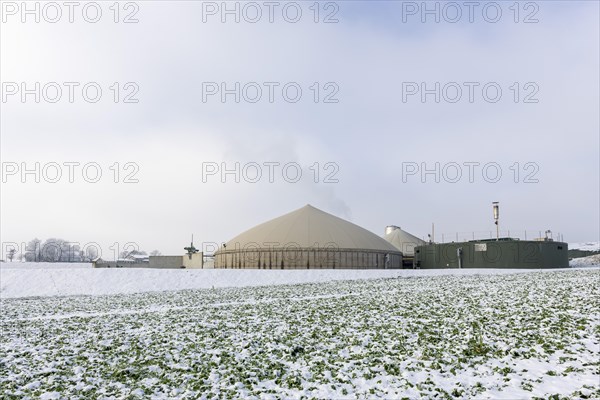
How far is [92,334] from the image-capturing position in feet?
62.6

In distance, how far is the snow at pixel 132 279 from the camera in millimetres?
44656

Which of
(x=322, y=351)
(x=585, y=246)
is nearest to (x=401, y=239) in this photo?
(x=322, y=351)

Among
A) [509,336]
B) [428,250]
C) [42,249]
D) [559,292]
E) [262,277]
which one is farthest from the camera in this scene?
[42,249]

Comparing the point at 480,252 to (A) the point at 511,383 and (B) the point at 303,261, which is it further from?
(A) the point at 511,383

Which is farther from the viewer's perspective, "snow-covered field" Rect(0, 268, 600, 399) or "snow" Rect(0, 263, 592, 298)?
"snow" Rect(0, 263, 592, 298)

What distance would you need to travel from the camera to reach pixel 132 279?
156ft

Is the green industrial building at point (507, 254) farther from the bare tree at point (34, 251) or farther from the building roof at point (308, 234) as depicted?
the bare tree at point (34, 251)

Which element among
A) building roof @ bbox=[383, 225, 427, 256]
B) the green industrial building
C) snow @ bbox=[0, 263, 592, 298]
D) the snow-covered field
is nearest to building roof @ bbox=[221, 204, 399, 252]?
the green industrial building

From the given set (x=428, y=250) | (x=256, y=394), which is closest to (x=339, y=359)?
(x=256, y=394)

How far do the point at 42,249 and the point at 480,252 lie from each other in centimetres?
16679

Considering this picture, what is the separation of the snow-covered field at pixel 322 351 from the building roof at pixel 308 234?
47772mm

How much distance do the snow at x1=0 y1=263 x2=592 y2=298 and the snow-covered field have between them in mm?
→ 21443

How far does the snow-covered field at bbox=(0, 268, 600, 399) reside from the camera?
40.2 feet

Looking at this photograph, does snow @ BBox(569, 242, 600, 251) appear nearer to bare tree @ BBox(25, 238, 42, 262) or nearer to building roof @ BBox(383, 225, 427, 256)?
building roof @ BBox(383, 225, 427, 256)
